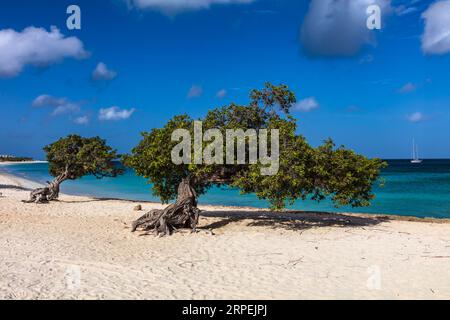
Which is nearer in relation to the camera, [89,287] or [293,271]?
[89,287]

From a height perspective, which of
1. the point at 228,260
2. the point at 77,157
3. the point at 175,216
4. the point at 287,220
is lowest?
the point at 228,260

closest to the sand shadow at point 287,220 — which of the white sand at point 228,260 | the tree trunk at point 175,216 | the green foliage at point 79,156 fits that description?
the white sand at point 228,260

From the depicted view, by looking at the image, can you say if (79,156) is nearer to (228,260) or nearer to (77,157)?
(77,157)

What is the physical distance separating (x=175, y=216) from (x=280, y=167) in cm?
487

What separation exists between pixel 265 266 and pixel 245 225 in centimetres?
681

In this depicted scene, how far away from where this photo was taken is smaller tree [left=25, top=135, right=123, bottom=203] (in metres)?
28.7

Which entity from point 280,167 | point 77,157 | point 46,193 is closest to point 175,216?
point 280,167

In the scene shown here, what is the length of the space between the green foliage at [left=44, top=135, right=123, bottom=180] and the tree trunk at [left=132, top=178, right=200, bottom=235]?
12112 mm

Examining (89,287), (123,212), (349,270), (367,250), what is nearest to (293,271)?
(349,270)

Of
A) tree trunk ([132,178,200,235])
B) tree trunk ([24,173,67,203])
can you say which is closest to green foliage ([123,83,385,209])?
tree trunk ([132,178,200,235])

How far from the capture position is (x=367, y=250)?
14.2 meters

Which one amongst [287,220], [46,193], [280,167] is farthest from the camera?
[46,193]

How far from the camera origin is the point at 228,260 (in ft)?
41.5
